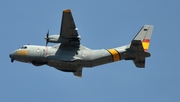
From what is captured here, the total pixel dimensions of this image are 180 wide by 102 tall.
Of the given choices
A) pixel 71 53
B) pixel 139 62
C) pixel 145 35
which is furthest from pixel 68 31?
pixel 145 35

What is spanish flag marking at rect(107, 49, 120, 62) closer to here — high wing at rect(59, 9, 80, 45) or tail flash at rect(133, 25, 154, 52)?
tail flash at rect(133, 25, 154, 52)

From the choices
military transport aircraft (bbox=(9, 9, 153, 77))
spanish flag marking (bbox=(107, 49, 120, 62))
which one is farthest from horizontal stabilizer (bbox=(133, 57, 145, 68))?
spanish flag marking (bbox=(107, 49, 120, 62))

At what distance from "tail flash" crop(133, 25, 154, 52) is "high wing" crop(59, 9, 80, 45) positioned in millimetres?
6611

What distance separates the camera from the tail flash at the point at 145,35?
4725 cm

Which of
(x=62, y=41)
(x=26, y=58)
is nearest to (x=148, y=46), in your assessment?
Result: (x=62, y=41)

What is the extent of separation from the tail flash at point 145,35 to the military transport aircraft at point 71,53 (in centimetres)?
87

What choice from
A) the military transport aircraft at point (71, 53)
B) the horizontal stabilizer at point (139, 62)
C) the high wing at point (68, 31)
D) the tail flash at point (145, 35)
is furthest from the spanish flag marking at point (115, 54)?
the high wing at point (68, 31)

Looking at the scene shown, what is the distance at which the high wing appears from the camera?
4333cm

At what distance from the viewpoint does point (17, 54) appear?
46344 millimetres

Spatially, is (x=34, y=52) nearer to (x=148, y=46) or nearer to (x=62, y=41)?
(x=62, y=41)

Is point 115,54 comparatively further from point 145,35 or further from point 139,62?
point 145,35

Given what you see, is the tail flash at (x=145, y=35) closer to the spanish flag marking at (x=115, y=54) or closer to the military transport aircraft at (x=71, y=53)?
the military transport aircraft at (x=71, y=53)

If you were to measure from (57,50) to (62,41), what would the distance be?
1.13 meters

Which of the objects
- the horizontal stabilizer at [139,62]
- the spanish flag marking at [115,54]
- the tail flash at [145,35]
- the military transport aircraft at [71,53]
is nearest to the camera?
the military transport aircraft at [71,53]
